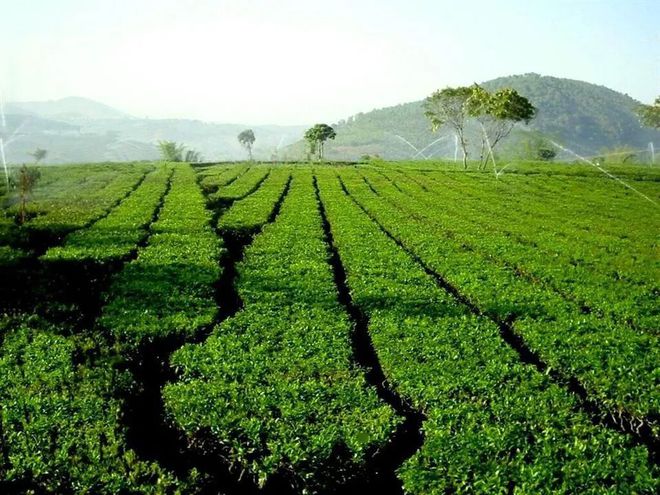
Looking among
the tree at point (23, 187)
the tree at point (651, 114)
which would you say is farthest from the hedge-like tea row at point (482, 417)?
the tree at point (651, 114)

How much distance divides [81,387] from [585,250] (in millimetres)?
25240

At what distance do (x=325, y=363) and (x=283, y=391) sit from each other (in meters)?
1.71

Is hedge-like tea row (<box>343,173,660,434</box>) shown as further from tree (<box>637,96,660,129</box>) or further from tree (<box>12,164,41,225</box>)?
tree (<box>637,96,660,129</box>)

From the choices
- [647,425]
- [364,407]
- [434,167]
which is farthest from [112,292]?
[434,167]

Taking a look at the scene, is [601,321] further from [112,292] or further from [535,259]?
[112,292]

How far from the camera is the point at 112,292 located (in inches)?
715

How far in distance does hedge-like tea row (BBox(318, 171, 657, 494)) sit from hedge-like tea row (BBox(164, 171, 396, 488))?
1110mm

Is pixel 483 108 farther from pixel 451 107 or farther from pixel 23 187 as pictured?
pixel 23 187

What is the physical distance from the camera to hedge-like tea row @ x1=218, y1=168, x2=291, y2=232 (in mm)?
31672

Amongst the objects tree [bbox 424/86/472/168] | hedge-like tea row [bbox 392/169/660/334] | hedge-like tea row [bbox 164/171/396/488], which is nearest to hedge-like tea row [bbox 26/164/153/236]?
hedge-like tea row [bbox 164/171/396/488]

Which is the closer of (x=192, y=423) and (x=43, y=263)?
(x=192, y=423)

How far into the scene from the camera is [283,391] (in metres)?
11.5

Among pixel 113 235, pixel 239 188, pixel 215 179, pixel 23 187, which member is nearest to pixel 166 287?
pixel 113 235

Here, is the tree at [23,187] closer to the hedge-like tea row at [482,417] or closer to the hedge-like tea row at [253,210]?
the hedge-like tea row at [253,210]
